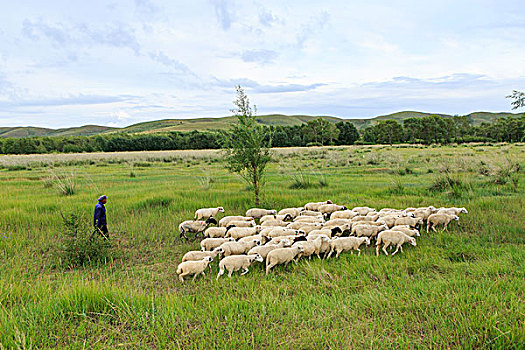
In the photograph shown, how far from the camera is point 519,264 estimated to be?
227 inches

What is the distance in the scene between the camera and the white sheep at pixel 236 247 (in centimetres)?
710


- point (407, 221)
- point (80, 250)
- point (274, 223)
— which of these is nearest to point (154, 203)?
point (80, 250)

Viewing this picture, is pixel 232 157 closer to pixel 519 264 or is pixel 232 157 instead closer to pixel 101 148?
pixel 519 264

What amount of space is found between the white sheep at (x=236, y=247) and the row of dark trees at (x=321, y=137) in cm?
6641

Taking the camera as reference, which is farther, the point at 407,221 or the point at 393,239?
the point at 407,221

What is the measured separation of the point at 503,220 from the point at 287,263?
6728 millimetres

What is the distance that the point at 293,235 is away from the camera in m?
7.88

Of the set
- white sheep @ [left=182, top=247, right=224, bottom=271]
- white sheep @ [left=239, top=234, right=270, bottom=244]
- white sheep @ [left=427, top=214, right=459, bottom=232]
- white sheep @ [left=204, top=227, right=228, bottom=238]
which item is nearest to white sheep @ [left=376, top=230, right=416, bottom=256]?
white sheep @ [left=427, top=214, right=459, bottom=232]

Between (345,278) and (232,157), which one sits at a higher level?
(232,157)

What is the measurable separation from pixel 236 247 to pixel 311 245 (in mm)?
1785

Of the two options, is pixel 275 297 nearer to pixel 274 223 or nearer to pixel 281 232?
pixel 281 232

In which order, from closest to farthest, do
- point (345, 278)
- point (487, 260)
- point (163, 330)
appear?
point (163, 330) → point (345, 278) → point (487, 260)

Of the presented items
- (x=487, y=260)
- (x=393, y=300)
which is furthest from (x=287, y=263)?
(x=487, y=260)

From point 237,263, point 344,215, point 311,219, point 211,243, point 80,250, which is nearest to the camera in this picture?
point 237,263
